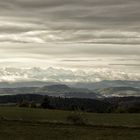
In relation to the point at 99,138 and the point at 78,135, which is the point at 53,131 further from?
the point at 99,138

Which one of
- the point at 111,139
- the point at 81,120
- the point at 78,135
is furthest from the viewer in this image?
the point at 81,120

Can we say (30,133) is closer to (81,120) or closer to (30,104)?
(81,120)

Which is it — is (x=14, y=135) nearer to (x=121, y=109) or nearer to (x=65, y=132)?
(x=65, y=132)

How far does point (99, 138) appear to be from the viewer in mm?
59281

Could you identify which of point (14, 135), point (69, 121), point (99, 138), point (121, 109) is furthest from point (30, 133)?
point (121, 109)

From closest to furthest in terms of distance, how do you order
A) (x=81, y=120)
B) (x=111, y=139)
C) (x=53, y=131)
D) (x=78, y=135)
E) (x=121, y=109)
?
(x=111, y=139), (x=78, y=135), (x=53, y=131), (x=81, y=120), (x=121, y=109)

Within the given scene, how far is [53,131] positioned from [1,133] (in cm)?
970

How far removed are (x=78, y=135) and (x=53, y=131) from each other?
6.53 m

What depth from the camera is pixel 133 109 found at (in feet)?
512

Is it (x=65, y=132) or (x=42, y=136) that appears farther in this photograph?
(x=65, y=132)

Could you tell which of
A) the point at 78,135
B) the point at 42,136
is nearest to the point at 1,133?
the point at 42,136

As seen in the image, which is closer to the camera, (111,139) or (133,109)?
(111,139)

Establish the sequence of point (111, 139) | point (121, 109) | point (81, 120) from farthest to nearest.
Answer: point (121, 109)
point (81, 120)
point (111, 139)

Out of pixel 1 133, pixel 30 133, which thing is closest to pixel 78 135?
pixel 30 133
